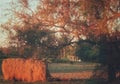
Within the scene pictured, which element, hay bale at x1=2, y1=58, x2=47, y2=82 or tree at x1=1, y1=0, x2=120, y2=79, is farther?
hay bale at x1=2, y1=58, x2=47, y2=82

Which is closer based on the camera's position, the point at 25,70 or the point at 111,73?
the point at 111,73

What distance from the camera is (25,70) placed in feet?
112

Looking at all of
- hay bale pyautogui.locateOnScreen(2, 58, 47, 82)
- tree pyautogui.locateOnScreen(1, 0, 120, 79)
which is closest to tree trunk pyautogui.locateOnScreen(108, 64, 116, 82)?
tree pyautogui.locateOnScreen(1, 0, 120, 79)

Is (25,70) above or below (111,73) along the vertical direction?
above

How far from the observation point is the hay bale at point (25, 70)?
32750mm

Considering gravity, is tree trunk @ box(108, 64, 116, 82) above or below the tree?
below

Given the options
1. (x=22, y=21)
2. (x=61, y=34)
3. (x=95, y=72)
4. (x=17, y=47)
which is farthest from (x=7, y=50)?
(x=95, y=72)

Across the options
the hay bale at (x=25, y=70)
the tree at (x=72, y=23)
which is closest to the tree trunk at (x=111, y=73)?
the tree at (x=72, y=23)

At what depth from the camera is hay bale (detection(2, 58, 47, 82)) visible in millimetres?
32750

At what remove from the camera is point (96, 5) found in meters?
27.8

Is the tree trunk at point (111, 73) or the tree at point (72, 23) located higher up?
the tree at point (72, 23)

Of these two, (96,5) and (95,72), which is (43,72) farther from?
(96,5)

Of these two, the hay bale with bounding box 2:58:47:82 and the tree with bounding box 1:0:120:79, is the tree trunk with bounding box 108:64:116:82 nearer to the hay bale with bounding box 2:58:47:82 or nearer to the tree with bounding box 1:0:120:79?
the tree with bounding box 1:0:120:79

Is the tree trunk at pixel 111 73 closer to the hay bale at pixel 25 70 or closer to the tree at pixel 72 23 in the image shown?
the tree at pixel 72 23
